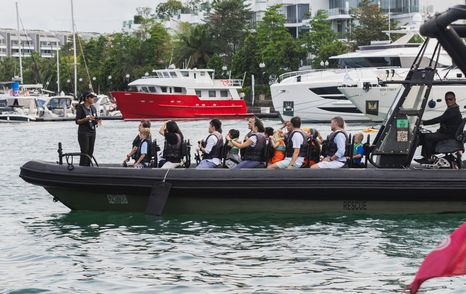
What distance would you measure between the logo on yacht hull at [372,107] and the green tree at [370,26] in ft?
105

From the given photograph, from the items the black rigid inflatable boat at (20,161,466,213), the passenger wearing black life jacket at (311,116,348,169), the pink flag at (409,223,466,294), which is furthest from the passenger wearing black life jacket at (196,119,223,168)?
the pink flag at (409,223,466,294)

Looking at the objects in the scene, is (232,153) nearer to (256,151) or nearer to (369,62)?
(256,151)

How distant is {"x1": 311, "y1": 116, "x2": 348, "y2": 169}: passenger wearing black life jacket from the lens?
15039 millimetres

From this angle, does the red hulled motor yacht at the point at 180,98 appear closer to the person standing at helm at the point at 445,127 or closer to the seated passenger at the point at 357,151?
the seated passenger at the point at 357,151

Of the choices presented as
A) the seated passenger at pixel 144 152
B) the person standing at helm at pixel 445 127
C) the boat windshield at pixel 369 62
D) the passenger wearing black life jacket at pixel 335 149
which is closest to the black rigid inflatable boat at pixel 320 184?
the person standing at helm at pixel 445 127

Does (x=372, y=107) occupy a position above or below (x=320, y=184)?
below

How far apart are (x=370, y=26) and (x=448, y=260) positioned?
251 ft

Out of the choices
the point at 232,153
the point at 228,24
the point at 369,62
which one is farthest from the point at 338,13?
the point at 232,153

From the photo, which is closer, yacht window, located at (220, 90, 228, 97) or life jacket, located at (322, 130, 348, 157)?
life jacket, located at (322, 130, 348, 157)

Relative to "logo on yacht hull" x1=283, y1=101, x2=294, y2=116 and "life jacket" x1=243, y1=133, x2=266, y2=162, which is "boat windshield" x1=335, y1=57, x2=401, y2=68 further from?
"life jacket" x1=243, y1=133, x2=266, y2=162

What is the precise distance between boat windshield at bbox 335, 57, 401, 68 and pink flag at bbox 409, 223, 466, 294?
45285 millimetres

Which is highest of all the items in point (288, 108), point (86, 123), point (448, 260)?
point (86, 123)

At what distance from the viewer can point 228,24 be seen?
322 feet

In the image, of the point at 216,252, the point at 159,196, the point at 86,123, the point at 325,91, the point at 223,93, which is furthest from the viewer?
the point at 223,93
